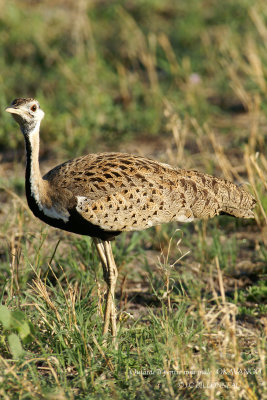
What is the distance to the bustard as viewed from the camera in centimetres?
378

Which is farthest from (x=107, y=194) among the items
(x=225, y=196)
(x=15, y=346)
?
(x=15, y=346)

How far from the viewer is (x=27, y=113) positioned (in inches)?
150

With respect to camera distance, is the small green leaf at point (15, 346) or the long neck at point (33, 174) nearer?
the small green leaf at point (15, 346)

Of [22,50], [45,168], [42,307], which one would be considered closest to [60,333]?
[42,307]

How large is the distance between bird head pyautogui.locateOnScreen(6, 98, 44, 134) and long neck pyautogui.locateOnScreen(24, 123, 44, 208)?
0.09 feet

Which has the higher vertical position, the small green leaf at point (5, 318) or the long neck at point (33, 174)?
the long neck at point (33, 174)

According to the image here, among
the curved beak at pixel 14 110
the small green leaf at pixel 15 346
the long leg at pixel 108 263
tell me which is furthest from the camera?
the long leg at pixel 108 263

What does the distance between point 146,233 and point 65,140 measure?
1749mm

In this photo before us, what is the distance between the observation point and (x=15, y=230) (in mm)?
4867

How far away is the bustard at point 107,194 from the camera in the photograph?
3779 mm

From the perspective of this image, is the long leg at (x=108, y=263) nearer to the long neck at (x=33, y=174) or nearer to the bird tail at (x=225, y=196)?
the long neck at (x=33, y=174)

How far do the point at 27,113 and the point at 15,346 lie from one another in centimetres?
132

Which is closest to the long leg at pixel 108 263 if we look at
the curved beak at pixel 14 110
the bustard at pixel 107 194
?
the bustard at pixel 107 194

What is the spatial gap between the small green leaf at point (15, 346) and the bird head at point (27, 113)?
1208mm
